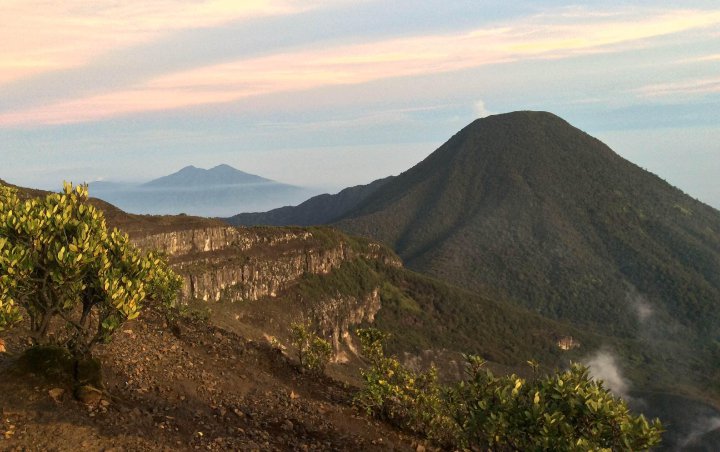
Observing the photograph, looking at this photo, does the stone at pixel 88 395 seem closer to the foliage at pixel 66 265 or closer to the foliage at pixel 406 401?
the foliage at pixel 66 265

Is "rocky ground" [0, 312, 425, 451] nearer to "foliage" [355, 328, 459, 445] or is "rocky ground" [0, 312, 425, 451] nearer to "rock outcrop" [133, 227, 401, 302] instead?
"foliage" [355, 328, 459, 445]

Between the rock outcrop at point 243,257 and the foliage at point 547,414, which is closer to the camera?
the foliage at point 547,414

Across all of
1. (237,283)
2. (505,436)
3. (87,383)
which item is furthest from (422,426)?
(237,283)

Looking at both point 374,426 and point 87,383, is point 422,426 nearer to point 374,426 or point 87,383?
point 374,426

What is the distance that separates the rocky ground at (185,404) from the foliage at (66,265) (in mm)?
2474

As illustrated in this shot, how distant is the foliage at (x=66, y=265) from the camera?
1753 cm

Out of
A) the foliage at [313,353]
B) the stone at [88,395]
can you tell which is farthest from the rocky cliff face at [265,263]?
the stone at [88,395]

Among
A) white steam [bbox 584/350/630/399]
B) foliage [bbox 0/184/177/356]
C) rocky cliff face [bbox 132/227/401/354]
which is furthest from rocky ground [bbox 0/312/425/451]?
white steam [bbox 584/350/630/399]

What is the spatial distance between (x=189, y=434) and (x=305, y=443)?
18.7 ft

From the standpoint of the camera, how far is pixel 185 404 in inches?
992

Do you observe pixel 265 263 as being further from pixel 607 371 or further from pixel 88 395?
pixel 607 371

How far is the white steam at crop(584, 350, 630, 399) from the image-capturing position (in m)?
173

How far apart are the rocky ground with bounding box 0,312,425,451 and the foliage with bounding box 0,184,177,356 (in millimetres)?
2474

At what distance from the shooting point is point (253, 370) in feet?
107
